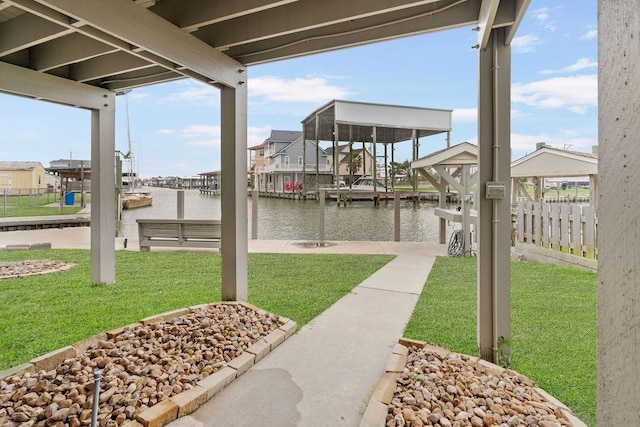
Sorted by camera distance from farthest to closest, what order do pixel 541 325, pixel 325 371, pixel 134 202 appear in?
1. pixel 134 202
2. pixel 541 325
3. pixel 325 371

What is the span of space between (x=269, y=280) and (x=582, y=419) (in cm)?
390

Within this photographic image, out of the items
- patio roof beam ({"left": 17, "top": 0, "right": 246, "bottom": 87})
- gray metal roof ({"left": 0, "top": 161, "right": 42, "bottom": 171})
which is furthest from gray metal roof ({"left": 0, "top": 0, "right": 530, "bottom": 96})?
gray metal roof ({"left": 0, "top": 161, "right": 42, "bottom": 171})

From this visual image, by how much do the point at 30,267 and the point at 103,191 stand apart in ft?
8.63

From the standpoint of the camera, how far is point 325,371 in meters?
2.56

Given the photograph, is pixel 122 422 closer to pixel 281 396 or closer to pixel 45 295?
pixel 281 396

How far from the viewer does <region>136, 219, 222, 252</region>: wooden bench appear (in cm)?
766

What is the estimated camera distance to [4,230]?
1223 centimetres

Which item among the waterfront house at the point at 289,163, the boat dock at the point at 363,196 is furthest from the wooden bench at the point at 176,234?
the waterfront house at the point at 289,163

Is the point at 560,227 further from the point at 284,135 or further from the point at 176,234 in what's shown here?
the point at 284,135

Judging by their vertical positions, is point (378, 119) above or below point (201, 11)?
above

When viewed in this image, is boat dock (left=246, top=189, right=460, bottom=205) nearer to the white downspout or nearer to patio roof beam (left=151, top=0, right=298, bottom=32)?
patio roof beam (left=151, top=0, right=298, bottom=32)

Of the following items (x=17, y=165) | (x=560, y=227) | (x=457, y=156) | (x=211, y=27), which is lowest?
(x=560, y=227)

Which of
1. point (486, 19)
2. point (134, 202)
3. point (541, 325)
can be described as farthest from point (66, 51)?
point (134, 202)

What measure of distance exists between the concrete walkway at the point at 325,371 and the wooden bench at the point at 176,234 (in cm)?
407
